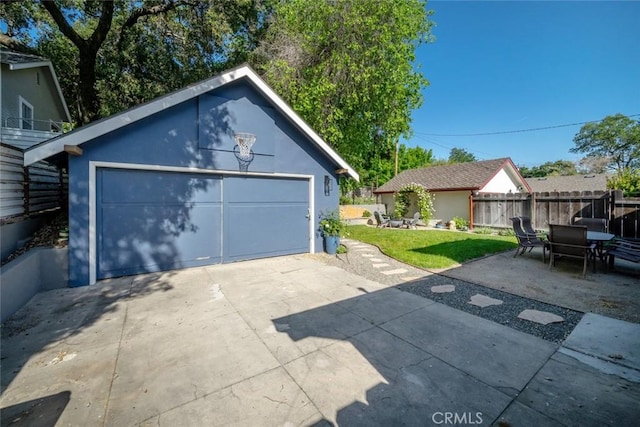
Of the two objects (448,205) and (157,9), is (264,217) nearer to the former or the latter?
(157,9)

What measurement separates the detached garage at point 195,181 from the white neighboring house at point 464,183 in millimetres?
11157

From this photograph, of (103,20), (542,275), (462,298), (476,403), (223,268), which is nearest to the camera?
(476,403)

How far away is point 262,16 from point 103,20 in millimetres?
7192

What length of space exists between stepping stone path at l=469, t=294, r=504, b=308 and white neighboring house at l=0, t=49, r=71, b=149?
1193cm

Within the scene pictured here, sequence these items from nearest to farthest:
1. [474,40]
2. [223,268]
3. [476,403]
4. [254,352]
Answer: [476,403] → [254,352] → [223,268] → [474,40]

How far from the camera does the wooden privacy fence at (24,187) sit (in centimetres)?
468

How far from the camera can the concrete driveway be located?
2.22 meters

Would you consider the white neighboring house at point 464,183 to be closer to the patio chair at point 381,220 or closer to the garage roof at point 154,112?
the patio chair at point 381,220

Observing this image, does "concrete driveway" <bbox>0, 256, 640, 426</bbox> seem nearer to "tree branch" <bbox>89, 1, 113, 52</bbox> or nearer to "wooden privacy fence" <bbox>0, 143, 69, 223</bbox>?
"wooden privacy fence" <bbox>0, 143, 69, 223</bbox>

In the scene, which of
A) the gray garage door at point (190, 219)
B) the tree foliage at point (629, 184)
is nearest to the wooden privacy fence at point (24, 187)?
the gray garage door at point (190, 219)

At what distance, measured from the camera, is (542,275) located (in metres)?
6.18

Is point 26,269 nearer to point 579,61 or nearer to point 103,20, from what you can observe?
point 103,20

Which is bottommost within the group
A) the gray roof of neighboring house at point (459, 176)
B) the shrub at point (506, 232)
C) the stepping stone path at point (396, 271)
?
the stepping stone path at point (396, 271)

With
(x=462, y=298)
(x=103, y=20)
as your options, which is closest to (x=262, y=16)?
(x=103, y=20)
